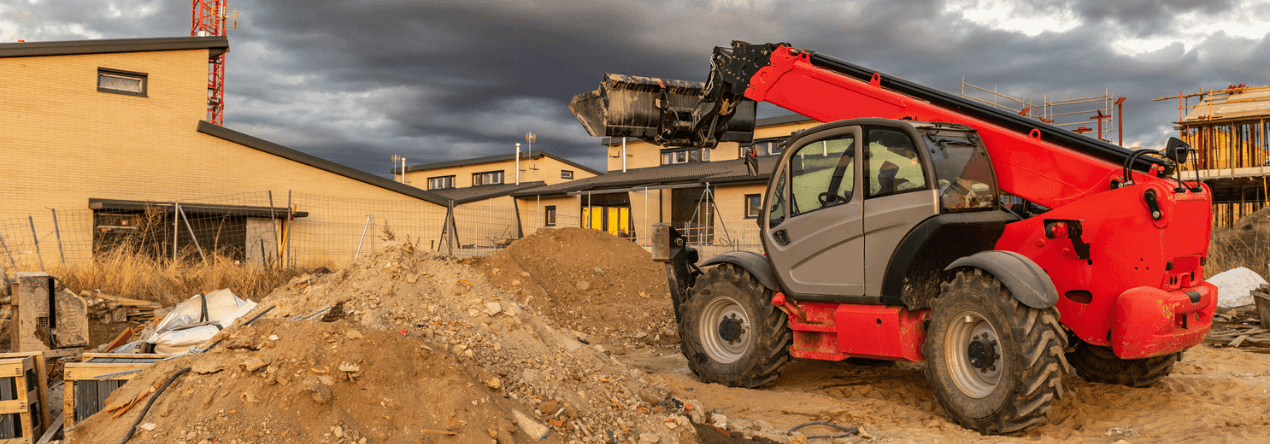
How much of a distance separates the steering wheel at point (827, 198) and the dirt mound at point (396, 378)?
2.30 meters

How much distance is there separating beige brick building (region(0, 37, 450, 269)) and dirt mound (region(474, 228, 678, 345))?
5.68 m

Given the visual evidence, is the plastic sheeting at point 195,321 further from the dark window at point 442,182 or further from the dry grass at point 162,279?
the dark window at point 442,182

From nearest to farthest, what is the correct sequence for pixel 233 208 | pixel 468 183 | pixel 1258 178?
pixel 233 208, pixel 1258 178, pixel 468 183

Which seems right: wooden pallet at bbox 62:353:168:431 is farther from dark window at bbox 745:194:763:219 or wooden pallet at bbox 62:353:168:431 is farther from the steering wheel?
dark window at bbox 745:194:763:219

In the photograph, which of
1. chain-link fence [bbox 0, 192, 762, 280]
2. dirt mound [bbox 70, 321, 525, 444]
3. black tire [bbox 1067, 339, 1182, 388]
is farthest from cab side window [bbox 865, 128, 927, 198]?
chain-link fence [bbox 0, 192, 762, 280]

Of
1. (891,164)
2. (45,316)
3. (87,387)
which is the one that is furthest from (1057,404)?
(45,316)

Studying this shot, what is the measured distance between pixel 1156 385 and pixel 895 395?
7.08 feet

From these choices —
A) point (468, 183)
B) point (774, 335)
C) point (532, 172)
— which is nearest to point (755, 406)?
point (774, 335)

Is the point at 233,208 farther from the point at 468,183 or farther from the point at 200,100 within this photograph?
the point at 468,183

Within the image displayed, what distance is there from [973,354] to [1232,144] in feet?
83.1

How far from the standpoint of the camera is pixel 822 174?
6.73m

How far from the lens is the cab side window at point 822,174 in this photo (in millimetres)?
6441

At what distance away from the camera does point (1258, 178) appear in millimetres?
Result: 23141

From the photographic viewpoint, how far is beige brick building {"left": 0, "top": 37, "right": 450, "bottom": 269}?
16.7m
